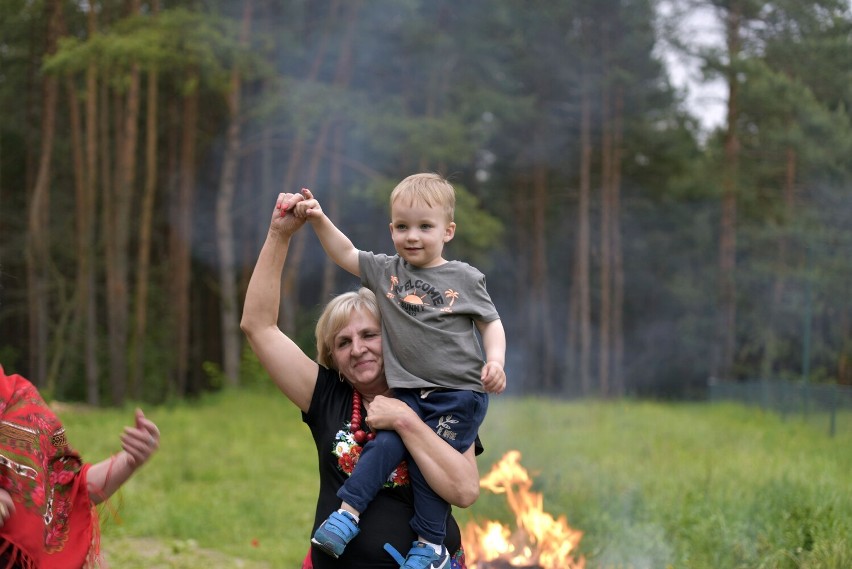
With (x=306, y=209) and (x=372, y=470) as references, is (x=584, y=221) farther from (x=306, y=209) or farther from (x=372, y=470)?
(x=372, y=470)

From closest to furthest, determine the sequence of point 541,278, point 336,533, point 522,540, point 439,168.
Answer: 1. point 336,533
2. point 522,540
3. point 439,168
4. point 541,278

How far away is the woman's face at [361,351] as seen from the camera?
275 centimetres

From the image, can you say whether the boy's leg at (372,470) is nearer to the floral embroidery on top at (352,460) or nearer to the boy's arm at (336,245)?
the floral embroidery on top at (352,460)

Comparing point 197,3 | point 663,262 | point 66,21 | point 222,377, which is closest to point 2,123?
point 66,21

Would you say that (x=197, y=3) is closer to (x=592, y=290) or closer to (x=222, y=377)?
(x=222, y=377)

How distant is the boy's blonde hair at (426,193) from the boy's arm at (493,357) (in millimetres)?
351

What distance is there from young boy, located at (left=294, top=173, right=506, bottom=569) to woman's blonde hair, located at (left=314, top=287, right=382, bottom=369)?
0.13 feet

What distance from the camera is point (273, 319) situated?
2.78 meters

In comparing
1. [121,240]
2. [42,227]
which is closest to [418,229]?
[121,240]

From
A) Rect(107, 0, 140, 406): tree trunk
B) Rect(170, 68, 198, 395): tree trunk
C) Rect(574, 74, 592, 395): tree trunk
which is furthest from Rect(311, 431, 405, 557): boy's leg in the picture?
Rect(574, 74, 592, 395): tree trunk

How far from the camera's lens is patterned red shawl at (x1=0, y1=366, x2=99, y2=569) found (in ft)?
8.27

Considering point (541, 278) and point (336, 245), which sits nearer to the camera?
point (336, 245)

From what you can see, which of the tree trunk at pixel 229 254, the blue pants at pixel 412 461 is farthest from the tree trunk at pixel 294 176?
the blue pants at pixel 412 461

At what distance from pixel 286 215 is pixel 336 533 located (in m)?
0.91
